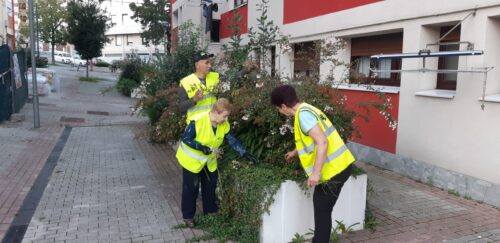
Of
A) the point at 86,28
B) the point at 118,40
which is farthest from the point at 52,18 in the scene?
the point at 118,40

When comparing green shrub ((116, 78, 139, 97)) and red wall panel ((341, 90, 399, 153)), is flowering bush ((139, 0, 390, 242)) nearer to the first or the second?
red wall panel ((341, 90, 399, 153))

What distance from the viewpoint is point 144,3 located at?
5034cm

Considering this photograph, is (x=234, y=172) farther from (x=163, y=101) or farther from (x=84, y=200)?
(x=163, y=101)

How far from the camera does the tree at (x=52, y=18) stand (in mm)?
42062

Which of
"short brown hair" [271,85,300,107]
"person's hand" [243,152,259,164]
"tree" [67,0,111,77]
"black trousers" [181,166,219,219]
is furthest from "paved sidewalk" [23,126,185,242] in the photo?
"tree" [67,0,111,77]

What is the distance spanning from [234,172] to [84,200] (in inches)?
89.5

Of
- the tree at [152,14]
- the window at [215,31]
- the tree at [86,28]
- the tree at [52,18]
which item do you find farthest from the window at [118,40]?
the window at [215,31]

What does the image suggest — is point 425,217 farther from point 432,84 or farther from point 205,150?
point 205,150

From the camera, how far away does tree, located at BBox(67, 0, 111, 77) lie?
2580 cm

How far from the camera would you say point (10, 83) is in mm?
11578

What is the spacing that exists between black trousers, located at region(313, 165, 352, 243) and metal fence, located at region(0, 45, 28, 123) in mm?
9943

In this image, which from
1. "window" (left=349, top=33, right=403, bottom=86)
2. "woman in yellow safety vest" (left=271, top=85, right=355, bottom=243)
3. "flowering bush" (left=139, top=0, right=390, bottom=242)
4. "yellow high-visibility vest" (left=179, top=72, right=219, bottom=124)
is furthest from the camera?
"window" (left=349, top=33, right=403, bottom=86)

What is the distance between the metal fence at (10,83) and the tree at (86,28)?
43.0 ft

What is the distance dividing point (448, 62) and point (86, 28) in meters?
23.8
